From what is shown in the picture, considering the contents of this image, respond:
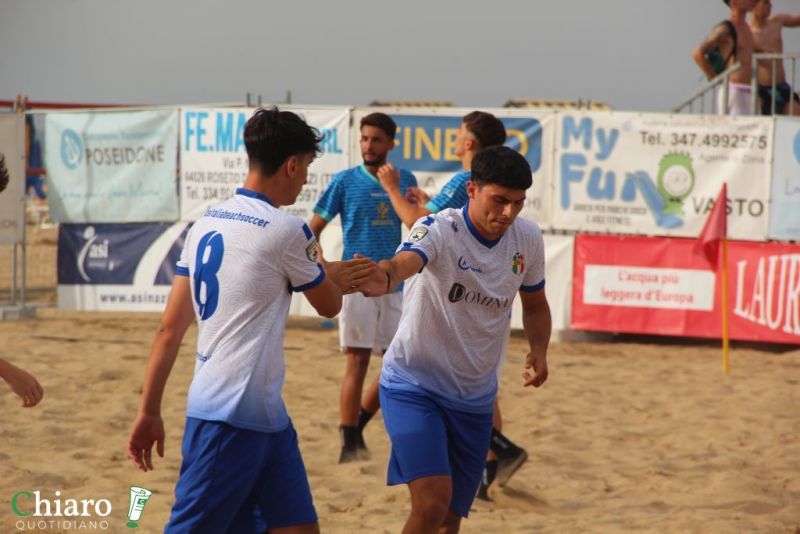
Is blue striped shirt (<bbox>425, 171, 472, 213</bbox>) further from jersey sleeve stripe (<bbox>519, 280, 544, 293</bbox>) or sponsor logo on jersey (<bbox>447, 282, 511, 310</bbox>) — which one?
sponsor logo on jersey (<bbox>447, 282, 511, 310</bbox>)

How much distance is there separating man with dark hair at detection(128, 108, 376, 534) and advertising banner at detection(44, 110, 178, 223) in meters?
9.07

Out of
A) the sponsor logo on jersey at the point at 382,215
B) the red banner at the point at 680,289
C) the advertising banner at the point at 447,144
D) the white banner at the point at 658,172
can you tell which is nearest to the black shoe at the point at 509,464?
the sponsor logo on jersey at the point at 382,215

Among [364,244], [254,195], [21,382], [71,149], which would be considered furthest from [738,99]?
[21,382]

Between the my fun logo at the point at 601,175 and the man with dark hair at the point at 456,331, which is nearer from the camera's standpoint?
the man with dark hair at the point at 456,331

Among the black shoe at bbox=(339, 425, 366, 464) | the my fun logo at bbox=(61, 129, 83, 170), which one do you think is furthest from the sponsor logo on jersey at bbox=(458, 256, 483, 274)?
the my fun logo at bbox=(61, 129, 83, 170)

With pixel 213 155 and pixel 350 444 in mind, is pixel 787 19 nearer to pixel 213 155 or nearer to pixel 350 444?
pixel 213 155

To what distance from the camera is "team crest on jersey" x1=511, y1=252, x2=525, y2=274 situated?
4391mm

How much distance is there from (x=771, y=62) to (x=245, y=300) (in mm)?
10163

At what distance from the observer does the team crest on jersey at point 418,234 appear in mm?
4220

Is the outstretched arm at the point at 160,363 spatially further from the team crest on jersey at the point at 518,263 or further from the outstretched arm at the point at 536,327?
the outstretched arm at the point at 536,327

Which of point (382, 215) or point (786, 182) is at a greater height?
point (786, 182)

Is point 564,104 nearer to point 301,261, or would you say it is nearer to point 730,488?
point 730,488

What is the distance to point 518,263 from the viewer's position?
4.41 metres

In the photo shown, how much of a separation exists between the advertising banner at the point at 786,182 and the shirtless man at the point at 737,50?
1.00 meters
